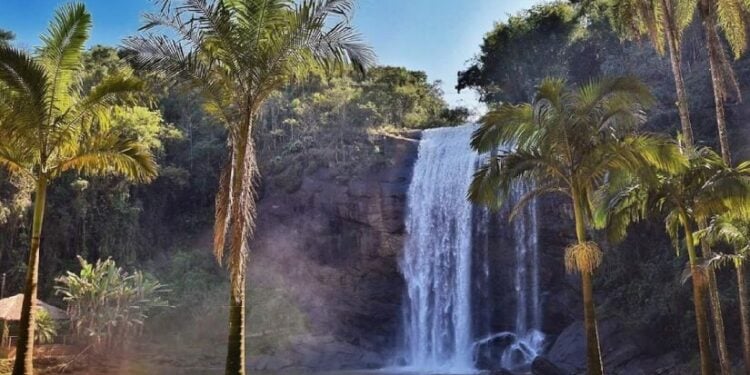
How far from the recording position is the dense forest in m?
13.1

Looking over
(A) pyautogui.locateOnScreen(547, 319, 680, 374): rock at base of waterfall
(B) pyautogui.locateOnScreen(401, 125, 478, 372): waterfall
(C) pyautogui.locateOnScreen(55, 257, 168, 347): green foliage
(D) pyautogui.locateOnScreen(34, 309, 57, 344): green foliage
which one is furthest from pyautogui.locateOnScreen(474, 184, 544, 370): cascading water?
(D) pyautogui.locateOnScreen(34, 309, 57, 344): green foliage

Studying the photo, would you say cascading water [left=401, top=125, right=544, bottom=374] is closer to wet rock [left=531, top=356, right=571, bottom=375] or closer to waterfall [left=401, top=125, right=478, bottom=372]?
waterfall [left=401, top=125, right=478, bottom=372]

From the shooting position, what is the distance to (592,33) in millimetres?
40719

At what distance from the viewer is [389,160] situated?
3488cm

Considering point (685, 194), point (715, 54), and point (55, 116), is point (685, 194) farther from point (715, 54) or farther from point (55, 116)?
point (55, 116)

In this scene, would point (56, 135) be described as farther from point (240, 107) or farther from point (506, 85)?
point (506, 85)

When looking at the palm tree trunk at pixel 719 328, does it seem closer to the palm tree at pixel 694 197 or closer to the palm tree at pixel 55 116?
the palm tree at pixel 694 197

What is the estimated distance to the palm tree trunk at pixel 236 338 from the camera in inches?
372

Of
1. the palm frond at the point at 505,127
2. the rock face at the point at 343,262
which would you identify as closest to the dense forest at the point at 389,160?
the palm frond at the point at 505,127

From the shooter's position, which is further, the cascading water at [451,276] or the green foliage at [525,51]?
the green foliage at [525,51]

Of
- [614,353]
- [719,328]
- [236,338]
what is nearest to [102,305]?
[236,338]

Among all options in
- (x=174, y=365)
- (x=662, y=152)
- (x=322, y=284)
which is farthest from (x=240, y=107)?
(x=322, y=284)

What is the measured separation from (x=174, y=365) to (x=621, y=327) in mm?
18980

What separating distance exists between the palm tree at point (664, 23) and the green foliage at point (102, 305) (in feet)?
73.1
